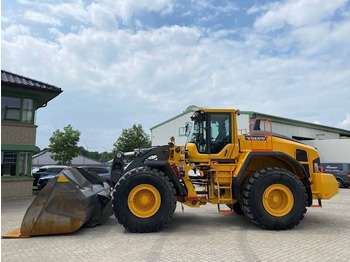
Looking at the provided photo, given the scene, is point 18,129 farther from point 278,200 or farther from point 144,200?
point 278,200

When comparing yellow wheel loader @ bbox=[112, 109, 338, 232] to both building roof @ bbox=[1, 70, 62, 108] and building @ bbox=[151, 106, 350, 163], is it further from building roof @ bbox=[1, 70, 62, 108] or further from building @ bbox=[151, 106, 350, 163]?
building @ bbox=[151, 106, 350, 163]

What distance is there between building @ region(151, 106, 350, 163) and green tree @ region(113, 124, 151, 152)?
31.4 ft

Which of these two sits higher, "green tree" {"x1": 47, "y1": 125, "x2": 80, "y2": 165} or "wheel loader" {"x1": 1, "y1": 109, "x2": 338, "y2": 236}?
"green tree" {"x1": 47, "y1": 125, "x2": 80, "y2": 165}

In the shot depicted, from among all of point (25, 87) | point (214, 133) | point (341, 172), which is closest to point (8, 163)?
point (25, 87)

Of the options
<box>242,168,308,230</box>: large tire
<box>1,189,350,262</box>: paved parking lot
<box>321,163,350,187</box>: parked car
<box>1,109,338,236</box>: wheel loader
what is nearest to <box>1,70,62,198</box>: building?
<box>1,189,350,262</box>: paved parking lot

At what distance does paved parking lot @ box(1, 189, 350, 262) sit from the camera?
5.30 metres

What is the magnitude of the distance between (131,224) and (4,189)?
945 centimetres

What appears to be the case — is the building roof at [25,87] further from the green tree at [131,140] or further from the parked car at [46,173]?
the green tree at [131,140]

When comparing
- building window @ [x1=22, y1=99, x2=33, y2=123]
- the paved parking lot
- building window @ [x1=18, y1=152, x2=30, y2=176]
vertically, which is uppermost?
building window @ [x1=22, y1=99, x2=33, y2=123]

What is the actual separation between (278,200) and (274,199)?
0.12 meters

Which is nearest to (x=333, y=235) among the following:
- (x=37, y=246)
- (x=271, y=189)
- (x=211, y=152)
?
(x=271, y=189)

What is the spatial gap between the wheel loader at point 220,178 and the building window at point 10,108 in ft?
28.0

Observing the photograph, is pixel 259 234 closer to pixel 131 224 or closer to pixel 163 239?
pixel 163 239

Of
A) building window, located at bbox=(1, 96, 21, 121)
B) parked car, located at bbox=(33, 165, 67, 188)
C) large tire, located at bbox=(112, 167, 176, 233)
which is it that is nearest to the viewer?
large tire, located at bbox=(112, 167, 176, 233)
